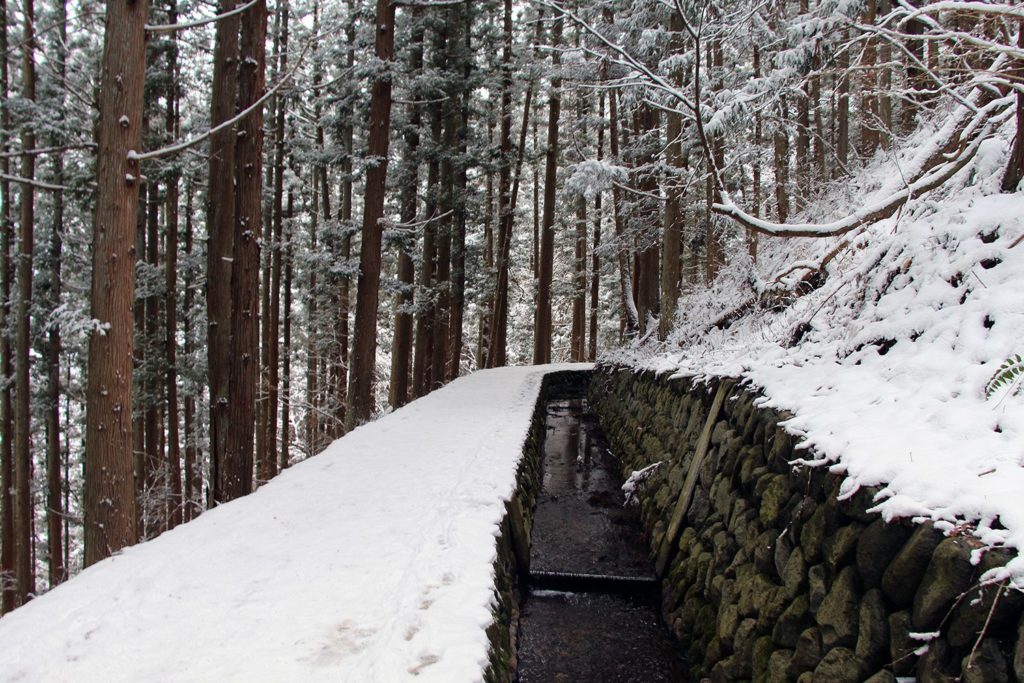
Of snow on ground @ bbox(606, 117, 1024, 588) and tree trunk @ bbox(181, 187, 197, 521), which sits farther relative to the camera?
tree trunk @ bbox(181, 187, 197, 521)

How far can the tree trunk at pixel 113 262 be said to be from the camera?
4477 millimetres

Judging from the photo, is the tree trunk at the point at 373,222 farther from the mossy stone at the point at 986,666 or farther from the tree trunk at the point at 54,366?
the mossy stone at the point at 986,666

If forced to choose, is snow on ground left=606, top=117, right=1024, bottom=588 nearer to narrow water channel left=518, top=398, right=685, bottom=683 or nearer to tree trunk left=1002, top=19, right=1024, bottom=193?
tree trunk left=1002, top=19, right=1024, bottom=193

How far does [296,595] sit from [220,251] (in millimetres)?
5142

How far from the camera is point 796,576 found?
9.59 ft

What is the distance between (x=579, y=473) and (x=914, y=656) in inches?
264

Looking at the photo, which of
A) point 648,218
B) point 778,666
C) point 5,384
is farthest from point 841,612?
point 5,384

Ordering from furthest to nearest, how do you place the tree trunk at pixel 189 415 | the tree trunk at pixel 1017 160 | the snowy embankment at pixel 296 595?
the tree trunk at pixel 189 415 < the tree trunk at pixel 1017 160 < the snowy embankment at pixel 296 595

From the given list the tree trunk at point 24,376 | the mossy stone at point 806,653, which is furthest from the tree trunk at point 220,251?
the tree trunk at point 24,376

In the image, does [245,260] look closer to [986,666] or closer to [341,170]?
[986,666]

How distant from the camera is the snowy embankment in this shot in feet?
8.25

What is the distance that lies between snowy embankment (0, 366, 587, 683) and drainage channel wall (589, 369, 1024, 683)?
1506 mm

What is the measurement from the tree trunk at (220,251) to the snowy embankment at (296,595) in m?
2.18

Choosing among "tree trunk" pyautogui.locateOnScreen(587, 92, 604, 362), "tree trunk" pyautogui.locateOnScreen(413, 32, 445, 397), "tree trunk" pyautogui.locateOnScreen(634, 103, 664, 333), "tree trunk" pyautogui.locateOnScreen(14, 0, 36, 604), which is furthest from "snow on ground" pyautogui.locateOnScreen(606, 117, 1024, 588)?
"tree trunk" pyautogui.locateOnScreen(587, 92, 604, 362)
